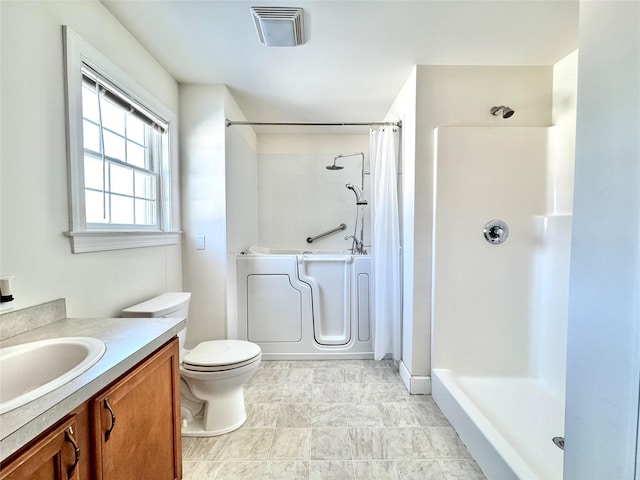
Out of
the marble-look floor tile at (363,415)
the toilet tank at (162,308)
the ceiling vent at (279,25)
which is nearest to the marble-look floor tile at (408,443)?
the marble-look floor tile at (363,415)

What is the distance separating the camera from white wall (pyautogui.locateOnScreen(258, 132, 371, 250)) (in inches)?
141

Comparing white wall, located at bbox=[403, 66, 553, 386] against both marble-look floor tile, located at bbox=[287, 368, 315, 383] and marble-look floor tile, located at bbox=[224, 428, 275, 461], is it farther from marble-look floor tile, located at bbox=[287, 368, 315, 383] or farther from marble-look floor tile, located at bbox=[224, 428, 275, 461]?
marble-look floor tile, located at bbox=[224, 428, 275, 461]

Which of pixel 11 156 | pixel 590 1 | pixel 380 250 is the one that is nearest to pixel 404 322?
pixel 380 250

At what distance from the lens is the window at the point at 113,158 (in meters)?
1.29

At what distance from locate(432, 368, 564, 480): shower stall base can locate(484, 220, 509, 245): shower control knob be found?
0.96 metres

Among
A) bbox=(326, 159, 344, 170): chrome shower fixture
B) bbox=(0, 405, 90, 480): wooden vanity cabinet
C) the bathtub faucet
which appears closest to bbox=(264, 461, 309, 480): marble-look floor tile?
bbox=(0, 405, 90, 480): wooden vanity cabinet

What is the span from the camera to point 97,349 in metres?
0.91

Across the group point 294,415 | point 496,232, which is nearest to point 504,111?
point 496,232

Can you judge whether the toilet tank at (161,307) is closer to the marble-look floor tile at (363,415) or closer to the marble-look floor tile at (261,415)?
the marble-look floor tile at (261,415)

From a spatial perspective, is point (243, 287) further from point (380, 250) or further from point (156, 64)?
point (156, 64)

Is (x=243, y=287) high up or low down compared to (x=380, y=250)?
down

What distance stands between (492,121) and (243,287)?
91.4 inches

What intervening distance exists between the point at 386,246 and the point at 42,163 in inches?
82.5

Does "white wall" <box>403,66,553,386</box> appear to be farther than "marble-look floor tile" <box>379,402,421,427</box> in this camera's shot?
Yes
